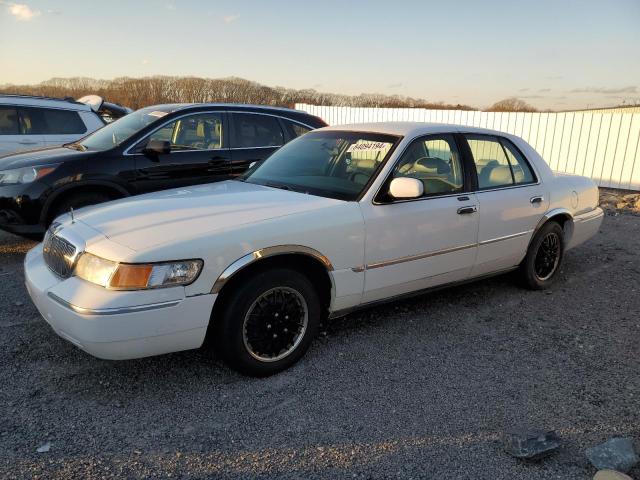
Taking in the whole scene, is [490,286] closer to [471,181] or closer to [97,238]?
[471,181]

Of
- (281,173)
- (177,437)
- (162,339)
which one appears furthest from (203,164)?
(177,437)

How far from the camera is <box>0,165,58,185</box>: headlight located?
5520 mm

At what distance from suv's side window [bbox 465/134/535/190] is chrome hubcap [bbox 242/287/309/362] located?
2080 mm

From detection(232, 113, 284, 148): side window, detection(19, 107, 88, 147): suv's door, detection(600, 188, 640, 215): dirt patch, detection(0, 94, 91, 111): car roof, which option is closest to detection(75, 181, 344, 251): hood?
detection(232, 113, 284, 148): side window

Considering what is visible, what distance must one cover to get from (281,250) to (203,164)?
11.1ft

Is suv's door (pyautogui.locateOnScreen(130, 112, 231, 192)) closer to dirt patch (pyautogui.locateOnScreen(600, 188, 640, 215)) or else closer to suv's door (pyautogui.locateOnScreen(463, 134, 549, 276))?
suv's door (pyautogui.locateOnScreen(463, 134, 549, 276))

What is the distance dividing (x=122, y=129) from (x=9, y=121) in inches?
106

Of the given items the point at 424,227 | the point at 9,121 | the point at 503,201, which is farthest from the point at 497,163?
the point at 9,121

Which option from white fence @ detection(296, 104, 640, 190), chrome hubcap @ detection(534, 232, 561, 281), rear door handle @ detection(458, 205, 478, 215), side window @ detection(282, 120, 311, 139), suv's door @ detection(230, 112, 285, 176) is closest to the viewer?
rear door handle @ detection(458, 205, 478, 215)

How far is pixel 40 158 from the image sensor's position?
5688 millimetres

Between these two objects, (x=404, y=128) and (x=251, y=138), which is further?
(x=251, y=138)

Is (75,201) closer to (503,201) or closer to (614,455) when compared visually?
(503,201)

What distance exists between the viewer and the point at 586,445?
9.23ft

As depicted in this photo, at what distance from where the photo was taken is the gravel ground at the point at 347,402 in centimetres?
261
